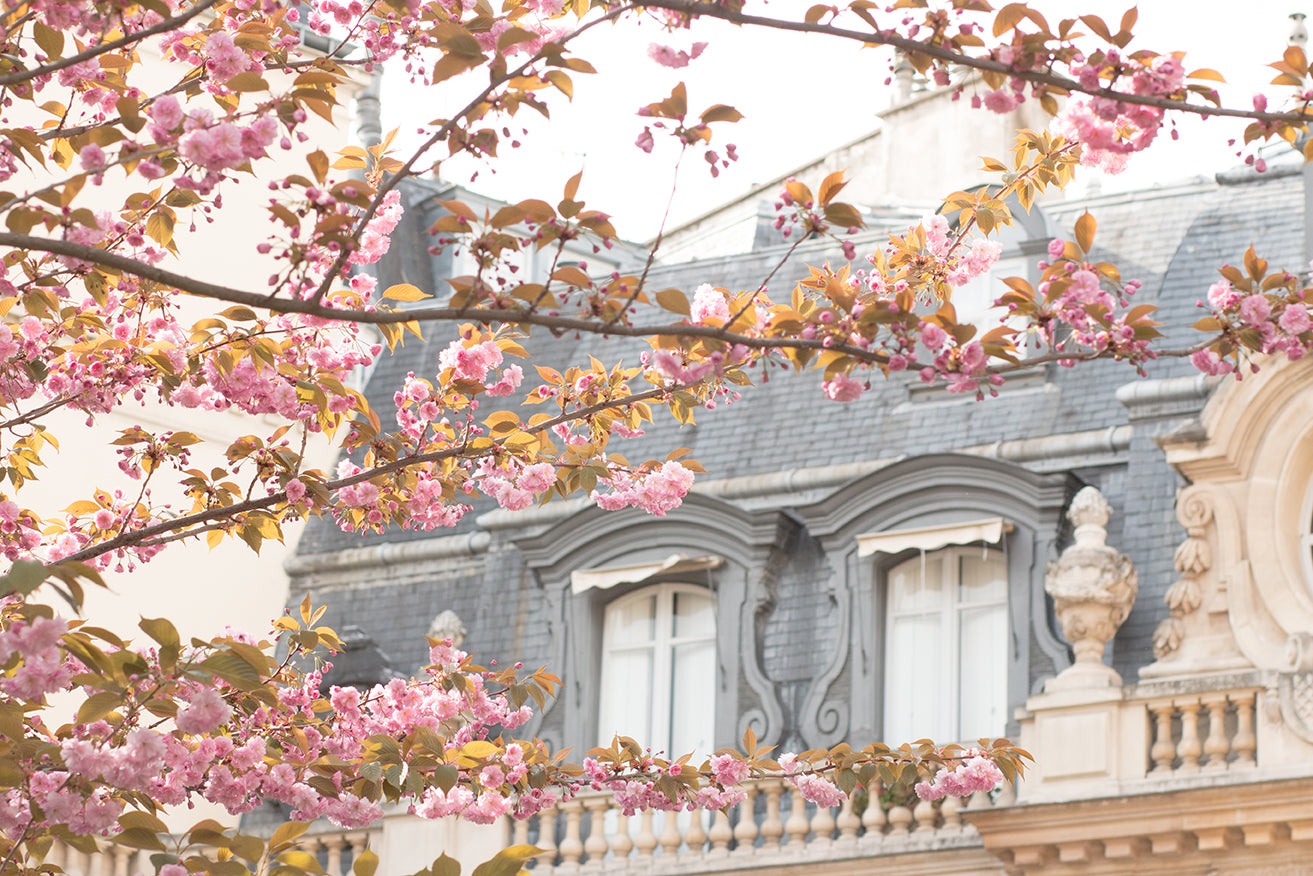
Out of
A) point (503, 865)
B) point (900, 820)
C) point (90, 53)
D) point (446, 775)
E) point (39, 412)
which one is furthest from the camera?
point (900, 820)

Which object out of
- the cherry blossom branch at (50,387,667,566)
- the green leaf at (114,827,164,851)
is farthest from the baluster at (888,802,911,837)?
the green leaf at (114,827,164,851)

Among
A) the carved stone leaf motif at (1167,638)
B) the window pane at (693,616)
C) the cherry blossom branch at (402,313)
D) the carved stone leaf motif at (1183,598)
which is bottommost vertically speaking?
the cherry blossom branch at (402,313)

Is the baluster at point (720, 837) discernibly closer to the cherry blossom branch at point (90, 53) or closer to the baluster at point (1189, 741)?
the baluster at point (1189, 741)

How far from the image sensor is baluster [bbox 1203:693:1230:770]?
14297 mm

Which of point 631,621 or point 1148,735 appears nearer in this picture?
point 1148,735

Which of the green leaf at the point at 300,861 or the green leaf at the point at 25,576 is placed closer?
the green leaf at the point at 25,576

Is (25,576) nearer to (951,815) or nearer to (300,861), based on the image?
(300,861)

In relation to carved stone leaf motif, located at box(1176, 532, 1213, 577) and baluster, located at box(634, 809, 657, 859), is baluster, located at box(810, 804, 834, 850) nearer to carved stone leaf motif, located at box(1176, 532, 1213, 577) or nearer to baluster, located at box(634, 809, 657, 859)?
baluster, located at box(634, 809, 657, 859)

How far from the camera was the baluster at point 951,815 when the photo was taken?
15211 mm

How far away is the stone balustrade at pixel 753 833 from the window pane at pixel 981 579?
171 cm

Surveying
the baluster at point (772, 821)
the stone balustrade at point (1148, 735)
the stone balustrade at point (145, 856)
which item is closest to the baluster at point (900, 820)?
the baluster at point (772, 821)

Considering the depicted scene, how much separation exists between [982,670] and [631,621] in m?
2.89

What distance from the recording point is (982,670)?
53.7ft

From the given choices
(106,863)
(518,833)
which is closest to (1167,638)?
(518,833)
